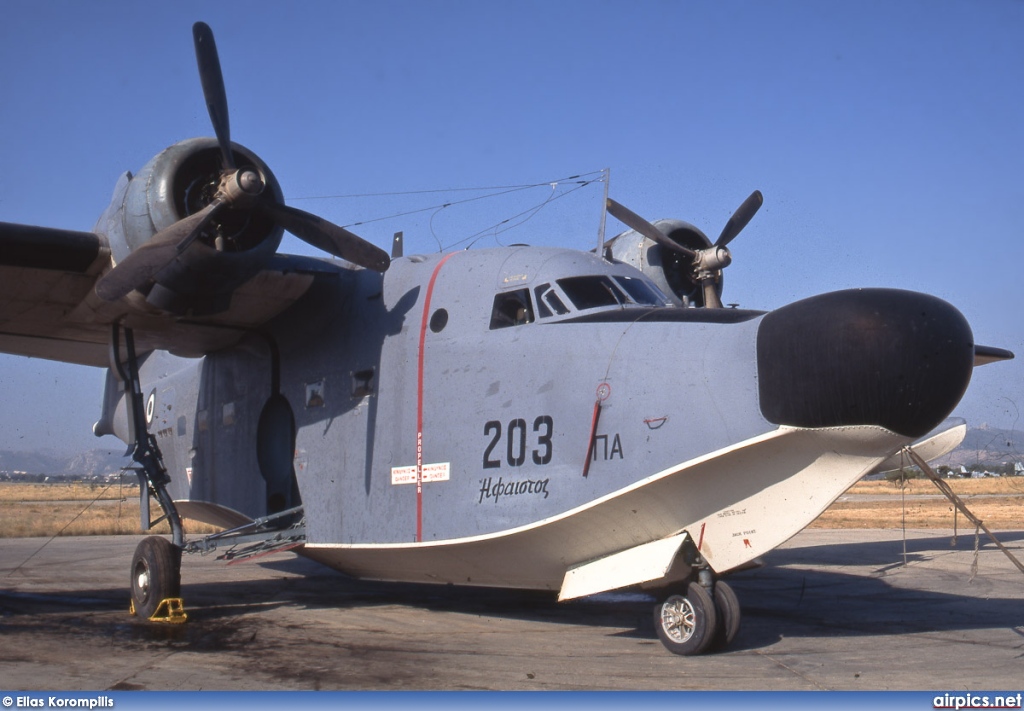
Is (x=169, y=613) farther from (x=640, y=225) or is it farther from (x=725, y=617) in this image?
(x=640, y=225)

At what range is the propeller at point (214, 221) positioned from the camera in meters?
8.55

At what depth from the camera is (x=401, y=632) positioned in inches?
346

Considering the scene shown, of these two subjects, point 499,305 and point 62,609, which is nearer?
point 499,305

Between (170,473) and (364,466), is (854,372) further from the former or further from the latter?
(170,473)

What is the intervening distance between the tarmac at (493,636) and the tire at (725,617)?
0.40 ft

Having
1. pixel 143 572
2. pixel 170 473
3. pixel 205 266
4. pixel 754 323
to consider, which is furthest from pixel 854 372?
pixel 170 473

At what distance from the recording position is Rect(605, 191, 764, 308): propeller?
11.5 m

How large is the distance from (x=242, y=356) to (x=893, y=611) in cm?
801

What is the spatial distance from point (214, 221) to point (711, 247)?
6.20 m

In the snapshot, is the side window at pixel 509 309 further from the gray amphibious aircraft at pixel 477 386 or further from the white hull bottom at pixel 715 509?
the white hull bottom at pixel 715 509

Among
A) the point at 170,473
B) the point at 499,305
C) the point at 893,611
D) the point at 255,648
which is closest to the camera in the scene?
the point at 255,648

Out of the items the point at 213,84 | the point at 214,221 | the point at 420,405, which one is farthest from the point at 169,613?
the point at 213,84

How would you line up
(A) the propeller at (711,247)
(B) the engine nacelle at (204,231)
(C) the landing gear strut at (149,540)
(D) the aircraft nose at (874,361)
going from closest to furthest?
(D) the aircraft nose at (874,361), (B) the engine nacelle at (204,231), (C) the landing gear strut at (149,540), (A) the propeller at (711,247)

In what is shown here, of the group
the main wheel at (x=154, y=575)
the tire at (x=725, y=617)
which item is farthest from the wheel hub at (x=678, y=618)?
the main wheel at (x=154, y=575)
